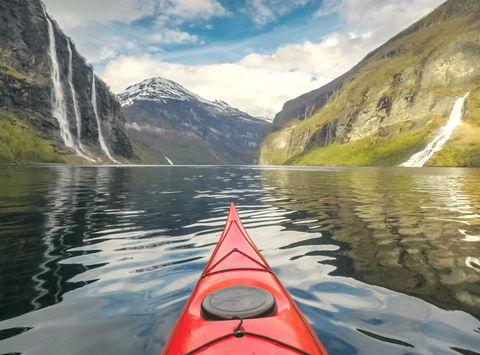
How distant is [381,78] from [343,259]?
714ft

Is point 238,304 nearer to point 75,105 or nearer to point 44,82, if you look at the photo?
point 44,82

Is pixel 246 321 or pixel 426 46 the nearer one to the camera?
pixel 246 321

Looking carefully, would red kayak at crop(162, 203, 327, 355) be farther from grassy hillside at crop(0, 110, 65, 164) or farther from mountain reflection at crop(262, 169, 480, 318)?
grassy hillside at crop(0, 110, 65, 164)

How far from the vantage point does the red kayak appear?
347cm

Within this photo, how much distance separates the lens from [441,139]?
135375 mm

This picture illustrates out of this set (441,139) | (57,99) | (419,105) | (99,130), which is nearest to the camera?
(441,139)

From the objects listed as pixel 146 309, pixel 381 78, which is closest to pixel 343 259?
pixel 146 309

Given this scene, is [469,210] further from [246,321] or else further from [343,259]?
A: [246,321]

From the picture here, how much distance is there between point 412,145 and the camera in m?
146

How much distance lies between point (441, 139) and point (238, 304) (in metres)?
161

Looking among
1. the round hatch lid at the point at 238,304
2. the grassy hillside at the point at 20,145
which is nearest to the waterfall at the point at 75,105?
the grassy hillside at the point at 20,145

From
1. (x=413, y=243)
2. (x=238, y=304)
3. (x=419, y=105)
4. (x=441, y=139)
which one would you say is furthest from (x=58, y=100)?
(x=419, y=105)

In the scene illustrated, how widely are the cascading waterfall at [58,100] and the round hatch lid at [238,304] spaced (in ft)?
491

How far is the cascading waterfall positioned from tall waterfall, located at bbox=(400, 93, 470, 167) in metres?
150
